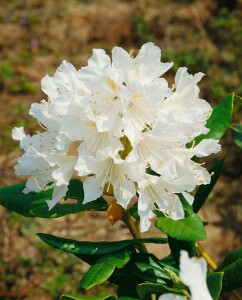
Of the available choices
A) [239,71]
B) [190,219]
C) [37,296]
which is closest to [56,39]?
[239,71]

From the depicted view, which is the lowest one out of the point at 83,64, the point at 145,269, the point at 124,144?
the point at 83,64

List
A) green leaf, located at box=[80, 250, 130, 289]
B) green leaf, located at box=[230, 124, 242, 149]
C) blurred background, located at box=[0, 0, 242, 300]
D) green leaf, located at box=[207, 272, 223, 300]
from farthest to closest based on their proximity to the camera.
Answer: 1. blurred background, located at box=[0, 0, 242, 300]
2. green leaf, located at box=[230, 124, 242, 149]
3. green leaf, located at box=[80, 250, 130, 289]
4. green leaf, located at box=[207, 272, 223, 300]

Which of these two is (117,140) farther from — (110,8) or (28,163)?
(110,8)

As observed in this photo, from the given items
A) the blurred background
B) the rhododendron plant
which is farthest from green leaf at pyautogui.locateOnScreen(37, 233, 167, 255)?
the blurred background

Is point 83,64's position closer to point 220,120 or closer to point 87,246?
point 220,120

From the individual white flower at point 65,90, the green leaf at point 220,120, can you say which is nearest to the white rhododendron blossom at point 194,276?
the individual white flower at point 65,90

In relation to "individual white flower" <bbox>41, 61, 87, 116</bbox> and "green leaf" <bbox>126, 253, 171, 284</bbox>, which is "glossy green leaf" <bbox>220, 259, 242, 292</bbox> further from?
"individual white flower" <bbox>41, 61, 87, 116</bbox>

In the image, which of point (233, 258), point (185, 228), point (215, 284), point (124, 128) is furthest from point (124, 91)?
point (233, 258)
